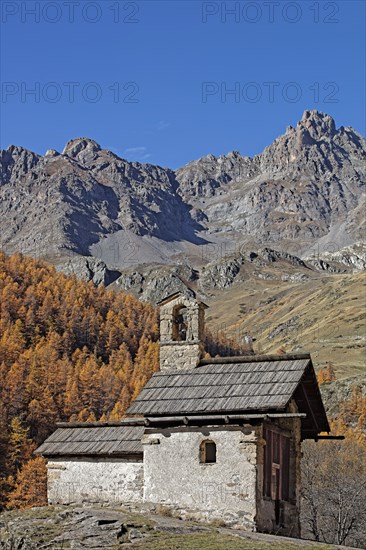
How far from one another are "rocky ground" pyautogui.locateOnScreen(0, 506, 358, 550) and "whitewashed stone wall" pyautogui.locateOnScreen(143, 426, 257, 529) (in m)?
0.81

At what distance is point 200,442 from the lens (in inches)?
1257

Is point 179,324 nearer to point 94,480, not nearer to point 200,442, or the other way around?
point 200,442

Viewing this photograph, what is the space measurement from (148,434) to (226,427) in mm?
3195

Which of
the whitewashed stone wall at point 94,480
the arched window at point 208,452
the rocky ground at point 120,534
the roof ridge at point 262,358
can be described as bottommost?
the rocky ground at point 120,534

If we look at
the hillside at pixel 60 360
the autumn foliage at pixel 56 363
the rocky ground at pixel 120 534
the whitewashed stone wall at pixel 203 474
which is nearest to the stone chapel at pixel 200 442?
the whitewashed stone wall at pixel 203 474

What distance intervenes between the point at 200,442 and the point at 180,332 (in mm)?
6499

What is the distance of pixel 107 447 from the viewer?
34281mm

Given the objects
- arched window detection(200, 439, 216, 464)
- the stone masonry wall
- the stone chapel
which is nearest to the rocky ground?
the stone chapel

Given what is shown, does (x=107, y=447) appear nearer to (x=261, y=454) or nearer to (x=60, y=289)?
(x=261, y=454)

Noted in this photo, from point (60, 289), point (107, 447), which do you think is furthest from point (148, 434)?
point (60, 289)

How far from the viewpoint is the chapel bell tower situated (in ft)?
117

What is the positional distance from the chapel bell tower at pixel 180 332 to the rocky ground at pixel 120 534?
6.71 m

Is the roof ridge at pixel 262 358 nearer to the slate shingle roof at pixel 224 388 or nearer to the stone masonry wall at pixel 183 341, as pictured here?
the slate shingle roof at pixel 224 388

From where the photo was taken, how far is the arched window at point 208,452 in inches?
1257
